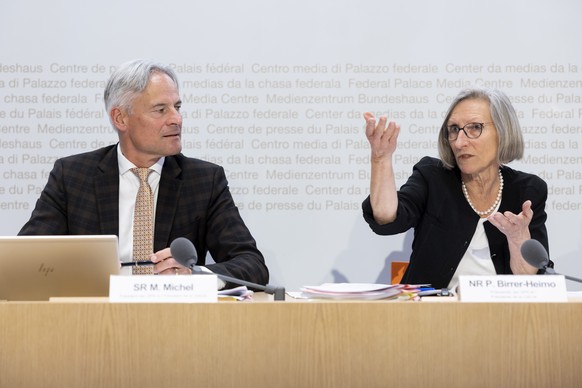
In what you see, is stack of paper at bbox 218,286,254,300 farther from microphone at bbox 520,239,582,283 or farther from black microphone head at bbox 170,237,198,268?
microphone at bbox 520,239,582,283

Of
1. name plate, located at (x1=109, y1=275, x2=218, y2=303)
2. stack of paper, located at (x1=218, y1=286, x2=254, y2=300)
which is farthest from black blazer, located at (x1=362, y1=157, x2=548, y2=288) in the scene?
name plate, located at (x1=109, y1=275, x2=218, y2=303)

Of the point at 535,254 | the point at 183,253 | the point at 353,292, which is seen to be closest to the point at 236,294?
the point at 183,253

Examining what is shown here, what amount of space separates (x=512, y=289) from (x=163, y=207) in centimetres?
167

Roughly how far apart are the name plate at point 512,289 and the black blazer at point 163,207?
51.9 inches

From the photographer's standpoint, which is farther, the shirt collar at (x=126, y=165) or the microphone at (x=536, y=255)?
the shirt collar at (x=126, y=165)

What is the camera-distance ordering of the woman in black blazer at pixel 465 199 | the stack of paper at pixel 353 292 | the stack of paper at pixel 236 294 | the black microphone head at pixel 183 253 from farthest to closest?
the woman in black blazer at pixel 465 199 < the stack of paper at pixel 236 294 < the black microphone head at pixel 183 253 < the stack of paper at pixel 353 292

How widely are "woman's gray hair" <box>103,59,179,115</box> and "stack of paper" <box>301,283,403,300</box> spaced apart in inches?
58.0

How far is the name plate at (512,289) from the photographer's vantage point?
1542 millimetres

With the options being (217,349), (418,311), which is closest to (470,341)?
(418,311)

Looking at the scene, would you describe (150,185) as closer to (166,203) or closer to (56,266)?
(166,203)

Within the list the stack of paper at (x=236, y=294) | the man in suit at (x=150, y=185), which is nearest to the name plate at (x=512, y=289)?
the stack of paper at (x=236, y=294)

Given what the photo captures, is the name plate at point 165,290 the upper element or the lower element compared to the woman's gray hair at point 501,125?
lower

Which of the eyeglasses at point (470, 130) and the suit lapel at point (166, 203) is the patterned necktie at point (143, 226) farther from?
the eyeglasses at point (470, 130)

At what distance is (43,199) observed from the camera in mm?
2932
